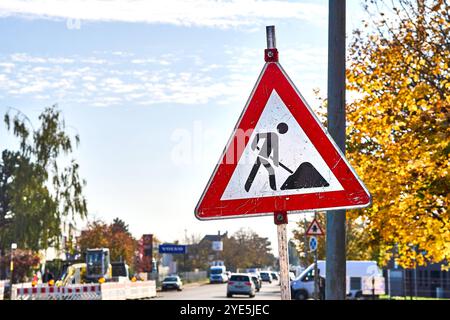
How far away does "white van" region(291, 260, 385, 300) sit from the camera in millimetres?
41969

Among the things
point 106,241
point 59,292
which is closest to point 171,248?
point 106,241

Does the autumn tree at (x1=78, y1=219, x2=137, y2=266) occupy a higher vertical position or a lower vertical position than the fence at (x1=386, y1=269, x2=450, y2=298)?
higher

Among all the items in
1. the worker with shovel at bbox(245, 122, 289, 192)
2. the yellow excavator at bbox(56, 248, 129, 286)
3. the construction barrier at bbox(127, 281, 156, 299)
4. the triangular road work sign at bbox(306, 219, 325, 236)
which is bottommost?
the construction barrier at bbox(127, 281, 156, 299)

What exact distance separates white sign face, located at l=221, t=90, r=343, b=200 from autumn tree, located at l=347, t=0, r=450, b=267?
1084cm

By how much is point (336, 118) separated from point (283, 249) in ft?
8.58

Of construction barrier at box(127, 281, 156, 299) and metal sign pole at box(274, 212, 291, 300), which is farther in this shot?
construction barrier at box(127, 281, 156, 299)

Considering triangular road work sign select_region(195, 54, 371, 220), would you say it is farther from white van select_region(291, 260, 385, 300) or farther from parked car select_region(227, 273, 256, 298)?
parked car select_region(227, 273, 256, 298)

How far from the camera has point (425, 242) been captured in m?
17.8

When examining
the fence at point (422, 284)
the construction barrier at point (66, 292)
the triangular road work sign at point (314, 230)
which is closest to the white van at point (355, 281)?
the fence at point (422, 284)

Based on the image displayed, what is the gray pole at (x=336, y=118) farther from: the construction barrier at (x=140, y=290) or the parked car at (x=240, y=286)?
the parked car at (x=240, y=286)

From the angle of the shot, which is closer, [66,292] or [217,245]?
[66,292]

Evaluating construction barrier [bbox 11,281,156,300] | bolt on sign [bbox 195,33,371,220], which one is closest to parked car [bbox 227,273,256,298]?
construction barrier [bbox 11,281,156,300]

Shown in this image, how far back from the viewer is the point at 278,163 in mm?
4484

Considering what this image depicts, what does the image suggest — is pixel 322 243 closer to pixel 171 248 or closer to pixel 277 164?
pixel 171 248
